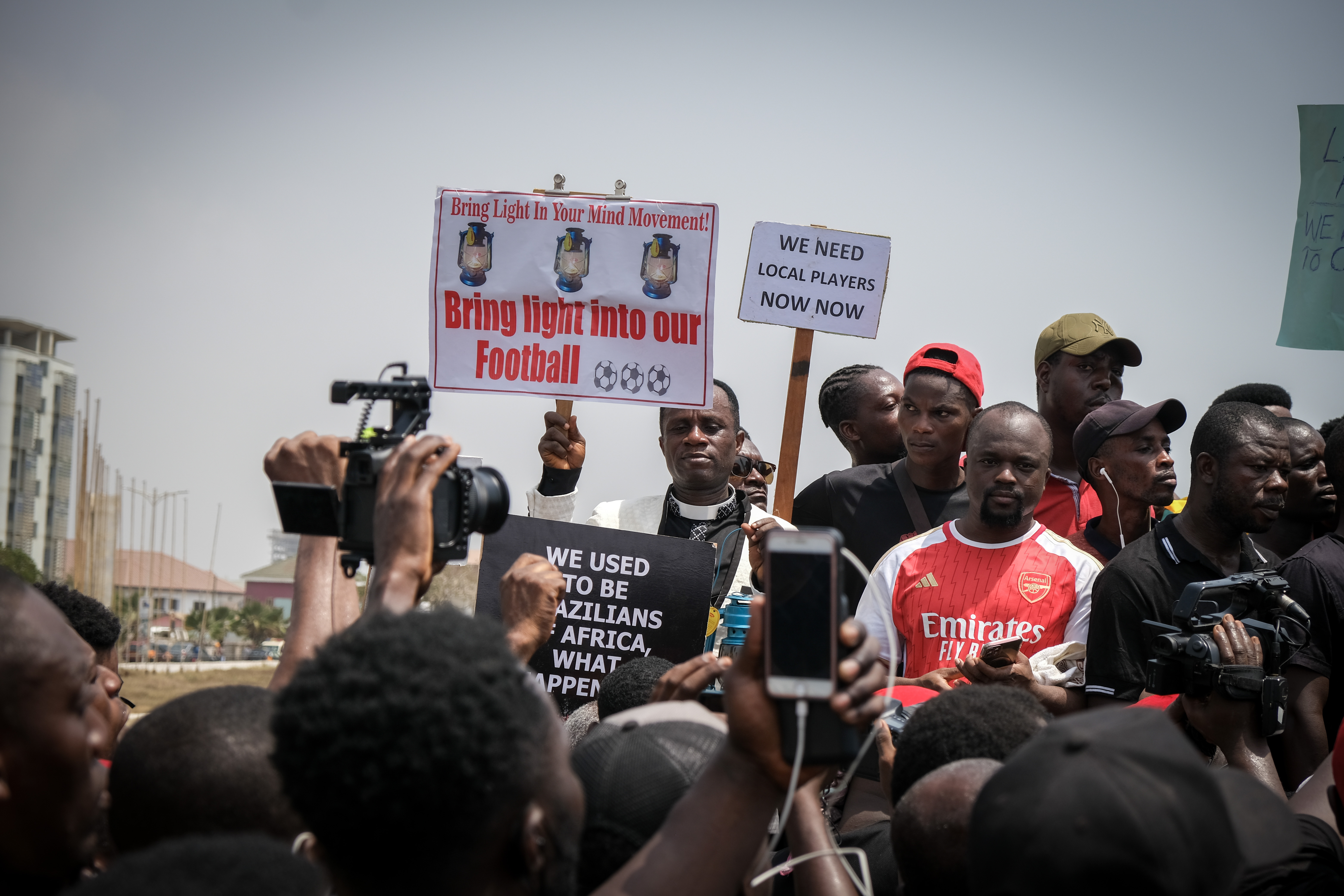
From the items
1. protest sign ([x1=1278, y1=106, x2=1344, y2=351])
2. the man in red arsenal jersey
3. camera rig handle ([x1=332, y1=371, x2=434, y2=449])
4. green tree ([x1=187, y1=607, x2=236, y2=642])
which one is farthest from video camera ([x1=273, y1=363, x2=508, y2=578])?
green tree ([x1=187, y1=607, x2=236, y2=642])

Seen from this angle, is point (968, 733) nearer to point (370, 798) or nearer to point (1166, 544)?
point (370, 798)

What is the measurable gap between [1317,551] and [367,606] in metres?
3.57

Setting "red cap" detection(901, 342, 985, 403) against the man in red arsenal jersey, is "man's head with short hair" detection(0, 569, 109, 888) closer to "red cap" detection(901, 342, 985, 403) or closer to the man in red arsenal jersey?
the man in red arsenal jersey

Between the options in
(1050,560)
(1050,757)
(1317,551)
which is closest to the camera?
(1050,757)

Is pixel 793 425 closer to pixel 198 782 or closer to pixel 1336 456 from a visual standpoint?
→ pixel 1336 456

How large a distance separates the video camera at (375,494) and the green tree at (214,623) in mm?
76938

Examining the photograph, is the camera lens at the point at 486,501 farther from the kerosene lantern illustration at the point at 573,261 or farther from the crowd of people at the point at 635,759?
the kerosene lantern illustration at the point at 573,261

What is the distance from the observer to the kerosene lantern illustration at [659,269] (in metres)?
5.83

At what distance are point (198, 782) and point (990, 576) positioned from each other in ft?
10.7

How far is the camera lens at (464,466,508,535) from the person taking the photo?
256 centimetres

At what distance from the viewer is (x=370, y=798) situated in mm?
1567

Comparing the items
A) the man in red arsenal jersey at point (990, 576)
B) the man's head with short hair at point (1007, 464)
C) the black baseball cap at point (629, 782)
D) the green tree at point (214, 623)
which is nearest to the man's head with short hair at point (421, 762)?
the black baseball cap at point (629, 782)

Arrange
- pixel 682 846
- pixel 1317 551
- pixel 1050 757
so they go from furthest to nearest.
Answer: pixel 1317 551
pixel 682 846
pixel 1050 757

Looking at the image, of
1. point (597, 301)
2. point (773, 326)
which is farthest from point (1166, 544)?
point (597, 301)
